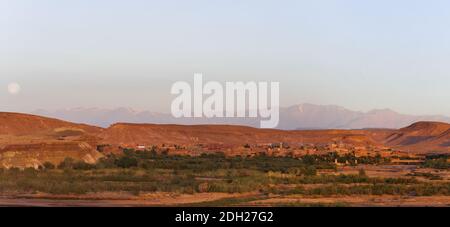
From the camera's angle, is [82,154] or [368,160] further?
[368,160]

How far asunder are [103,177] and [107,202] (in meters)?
11.4

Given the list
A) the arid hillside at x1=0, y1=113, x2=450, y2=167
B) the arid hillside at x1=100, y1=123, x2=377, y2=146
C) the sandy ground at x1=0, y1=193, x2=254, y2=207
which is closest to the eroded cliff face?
the sandy ground at x1=0, y1=193, x2=254, y2=207

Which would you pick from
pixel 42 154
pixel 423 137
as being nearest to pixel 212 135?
pixel 423 137

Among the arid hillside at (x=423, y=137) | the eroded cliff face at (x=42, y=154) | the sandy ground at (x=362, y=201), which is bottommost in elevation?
the sandy ground at (x=362, y=201)

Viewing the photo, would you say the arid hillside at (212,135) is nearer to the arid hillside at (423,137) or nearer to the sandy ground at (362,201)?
the arid hillside at (423,137)

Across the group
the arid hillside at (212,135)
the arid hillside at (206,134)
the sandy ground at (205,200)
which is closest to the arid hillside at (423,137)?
the arid hillside at (206,134)

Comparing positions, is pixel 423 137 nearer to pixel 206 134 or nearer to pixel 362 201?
pixel 206 134

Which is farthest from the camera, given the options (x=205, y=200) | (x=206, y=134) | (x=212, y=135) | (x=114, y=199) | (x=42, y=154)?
(x=212, y=135)

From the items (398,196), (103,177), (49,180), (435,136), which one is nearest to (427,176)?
(398,196)

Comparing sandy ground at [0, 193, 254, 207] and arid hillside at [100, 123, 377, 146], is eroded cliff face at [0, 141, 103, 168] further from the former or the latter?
arid hillside at [100, 123, 377, 146]

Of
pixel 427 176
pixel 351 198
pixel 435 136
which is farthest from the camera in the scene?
pixel 435 136

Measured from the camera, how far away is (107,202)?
82.4 ft
